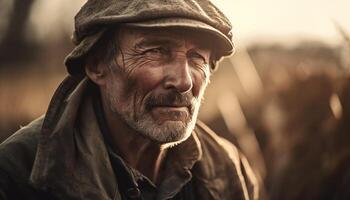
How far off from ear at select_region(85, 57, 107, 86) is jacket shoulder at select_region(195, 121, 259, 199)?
0.79 m

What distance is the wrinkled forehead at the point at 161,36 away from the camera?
3.34 meters

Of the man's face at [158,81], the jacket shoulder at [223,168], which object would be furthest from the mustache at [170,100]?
the jacket shoulder at [223,168]

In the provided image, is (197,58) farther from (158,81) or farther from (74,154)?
(74,154)

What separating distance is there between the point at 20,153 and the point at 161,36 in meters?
0.94

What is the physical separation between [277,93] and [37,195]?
2.99 metres

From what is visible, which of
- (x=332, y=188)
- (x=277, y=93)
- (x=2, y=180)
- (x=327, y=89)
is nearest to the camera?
(x=2, y=180)

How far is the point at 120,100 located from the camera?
3.45 meters

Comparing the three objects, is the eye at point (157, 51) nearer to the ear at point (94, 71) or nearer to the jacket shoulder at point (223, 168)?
the ear at point (94, 71)

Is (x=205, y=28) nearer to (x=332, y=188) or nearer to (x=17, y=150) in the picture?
(x=17, y=150)

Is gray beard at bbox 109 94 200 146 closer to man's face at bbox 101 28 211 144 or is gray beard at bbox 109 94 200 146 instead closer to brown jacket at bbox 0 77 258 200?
man's face at bbox 101 28 211 144

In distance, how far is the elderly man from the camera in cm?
321

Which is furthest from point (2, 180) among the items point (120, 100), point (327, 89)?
point (327, 89)

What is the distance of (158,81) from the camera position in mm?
3328

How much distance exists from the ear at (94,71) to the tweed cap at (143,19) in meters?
0.05
